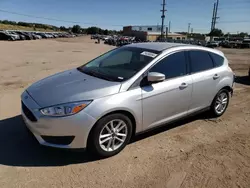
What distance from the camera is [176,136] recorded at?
13.8 feet

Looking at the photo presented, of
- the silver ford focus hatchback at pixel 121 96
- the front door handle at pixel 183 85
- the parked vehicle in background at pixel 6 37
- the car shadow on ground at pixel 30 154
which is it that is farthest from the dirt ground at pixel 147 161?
the parked vehicle in background at pixel 6 37

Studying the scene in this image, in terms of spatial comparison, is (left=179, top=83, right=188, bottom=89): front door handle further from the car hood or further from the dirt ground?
the car hood

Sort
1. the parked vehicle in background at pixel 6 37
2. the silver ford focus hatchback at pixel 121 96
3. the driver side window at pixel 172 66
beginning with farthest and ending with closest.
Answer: the parked vehicle in background at pixel 6 37, the driver side window at pixel 172 66, the silver ford focus hatchback at pixel 121 96

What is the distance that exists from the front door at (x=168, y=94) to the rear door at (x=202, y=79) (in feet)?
0.57

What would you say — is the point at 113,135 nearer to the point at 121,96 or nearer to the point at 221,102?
the point at 121,96

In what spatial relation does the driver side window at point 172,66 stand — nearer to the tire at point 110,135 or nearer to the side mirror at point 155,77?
the side mirror at point 155,77

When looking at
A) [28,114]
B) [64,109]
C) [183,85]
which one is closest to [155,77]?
[183,85]

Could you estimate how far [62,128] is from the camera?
119 inches

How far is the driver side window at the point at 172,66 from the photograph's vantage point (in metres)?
3.85

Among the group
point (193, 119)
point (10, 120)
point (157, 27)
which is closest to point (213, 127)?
point (193, 119)

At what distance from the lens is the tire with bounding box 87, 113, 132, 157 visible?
→ 319 cm

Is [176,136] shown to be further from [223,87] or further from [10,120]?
[10,120]

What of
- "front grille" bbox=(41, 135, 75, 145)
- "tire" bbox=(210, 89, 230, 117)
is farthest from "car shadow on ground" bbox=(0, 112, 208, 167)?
"tire" bbox=(210, 89, 230, 117)

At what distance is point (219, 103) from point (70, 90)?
3.23 m
